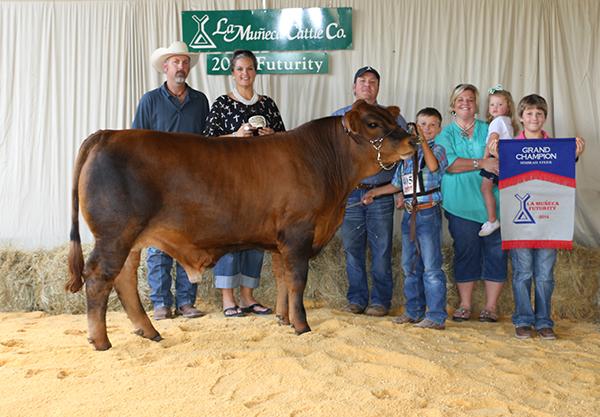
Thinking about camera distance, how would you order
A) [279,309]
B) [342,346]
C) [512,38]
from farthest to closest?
[512,38] < [279,309] < [342,346]

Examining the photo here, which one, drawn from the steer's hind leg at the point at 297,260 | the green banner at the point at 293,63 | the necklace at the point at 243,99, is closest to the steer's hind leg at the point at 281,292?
the steer's hind leg at the point at 297,260

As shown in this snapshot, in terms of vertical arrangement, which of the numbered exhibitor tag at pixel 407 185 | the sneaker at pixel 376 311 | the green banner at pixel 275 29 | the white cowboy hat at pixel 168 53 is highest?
the green banner at pixel 275 29

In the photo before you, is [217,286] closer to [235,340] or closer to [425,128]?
[235,340]

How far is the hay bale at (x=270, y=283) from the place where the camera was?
17.6ft

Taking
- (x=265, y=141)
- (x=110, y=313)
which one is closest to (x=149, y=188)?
(x=265, y=141)

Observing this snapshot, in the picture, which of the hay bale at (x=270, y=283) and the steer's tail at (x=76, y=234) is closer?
the steer's tail at (x=76, y=234)

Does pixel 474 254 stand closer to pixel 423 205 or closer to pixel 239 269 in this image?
pixel 423 205

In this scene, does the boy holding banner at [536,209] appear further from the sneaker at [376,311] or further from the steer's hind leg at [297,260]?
the steer's hind leg at [297,260]

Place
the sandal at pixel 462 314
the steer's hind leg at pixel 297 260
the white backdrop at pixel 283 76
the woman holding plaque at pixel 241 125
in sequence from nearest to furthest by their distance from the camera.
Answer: the steer's hind leg at pixel 297 260, the woman holding plaque at pixel 241 125, the sandal at pixel 462 314, the white backdrop at pixel 283 76

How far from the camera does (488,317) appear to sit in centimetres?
505

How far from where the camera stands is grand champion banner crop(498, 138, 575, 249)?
440cm

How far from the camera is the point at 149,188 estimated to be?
12.7 feet

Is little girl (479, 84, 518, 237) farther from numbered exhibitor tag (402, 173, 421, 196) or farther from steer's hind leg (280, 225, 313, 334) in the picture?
steer's hind leg (280, 225, 313, 334)

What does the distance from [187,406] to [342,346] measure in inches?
46.8
